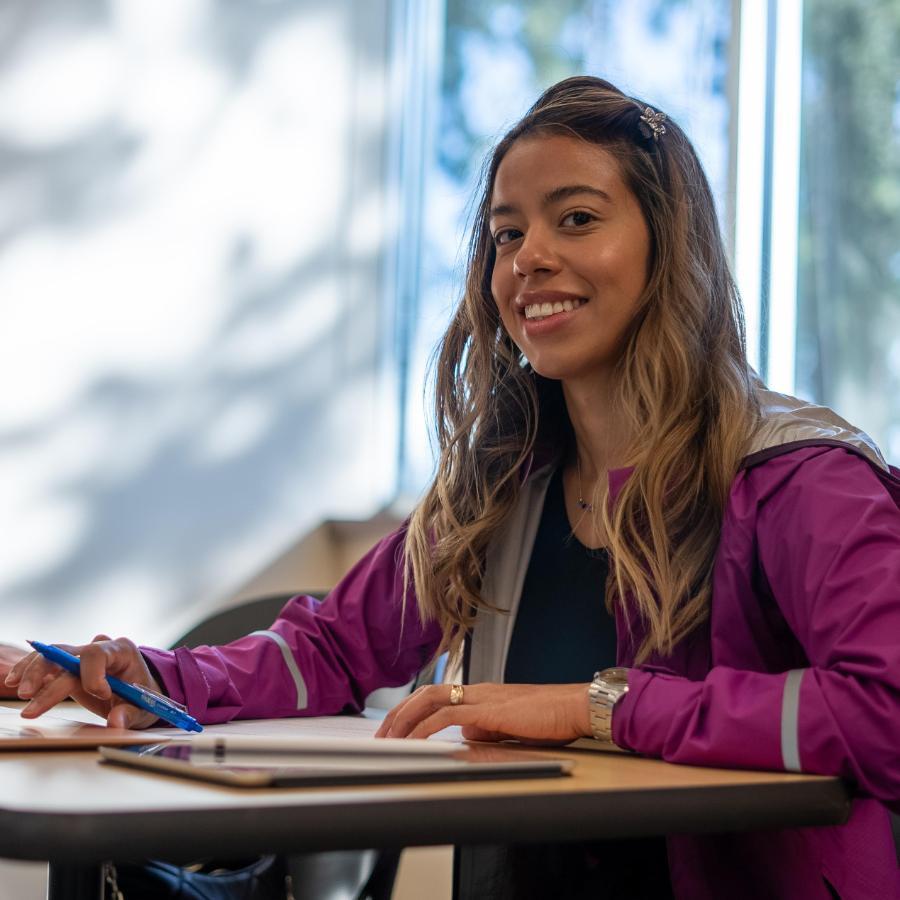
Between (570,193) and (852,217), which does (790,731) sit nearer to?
(570,193)

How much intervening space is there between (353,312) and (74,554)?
1.24 m

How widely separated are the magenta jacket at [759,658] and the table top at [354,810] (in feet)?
0.26

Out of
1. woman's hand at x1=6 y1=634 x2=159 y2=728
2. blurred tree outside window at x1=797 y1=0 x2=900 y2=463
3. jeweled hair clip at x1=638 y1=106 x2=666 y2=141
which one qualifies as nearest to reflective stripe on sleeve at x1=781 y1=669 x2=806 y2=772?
woman's hand at x1=6 y1=634 x2=159 y2=728

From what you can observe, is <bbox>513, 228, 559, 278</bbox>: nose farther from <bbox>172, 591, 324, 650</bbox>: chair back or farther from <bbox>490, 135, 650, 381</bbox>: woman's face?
<bbox>172, 591, 324, 650</bbox>: chair back

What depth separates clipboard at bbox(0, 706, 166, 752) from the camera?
1010 millimetres

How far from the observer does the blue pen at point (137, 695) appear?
1.23 meters

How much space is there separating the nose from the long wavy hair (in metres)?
0.13

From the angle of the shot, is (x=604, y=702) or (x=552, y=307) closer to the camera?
(x=604, y=702)

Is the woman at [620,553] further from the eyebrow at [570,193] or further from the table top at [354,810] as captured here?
the table top at [354,810]

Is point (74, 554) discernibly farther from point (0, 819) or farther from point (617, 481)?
point (0, 819)

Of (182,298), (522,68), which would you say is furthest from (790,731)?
(522,68)

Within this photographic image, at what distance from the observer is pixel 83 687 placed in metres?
1.30

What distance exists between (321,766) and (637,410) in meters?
0.82

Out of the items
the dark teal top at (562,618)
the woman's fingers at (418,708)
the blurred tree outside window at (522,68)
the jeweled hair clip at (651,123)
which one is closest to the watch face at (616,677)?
the woman's fingers at (418,708)
